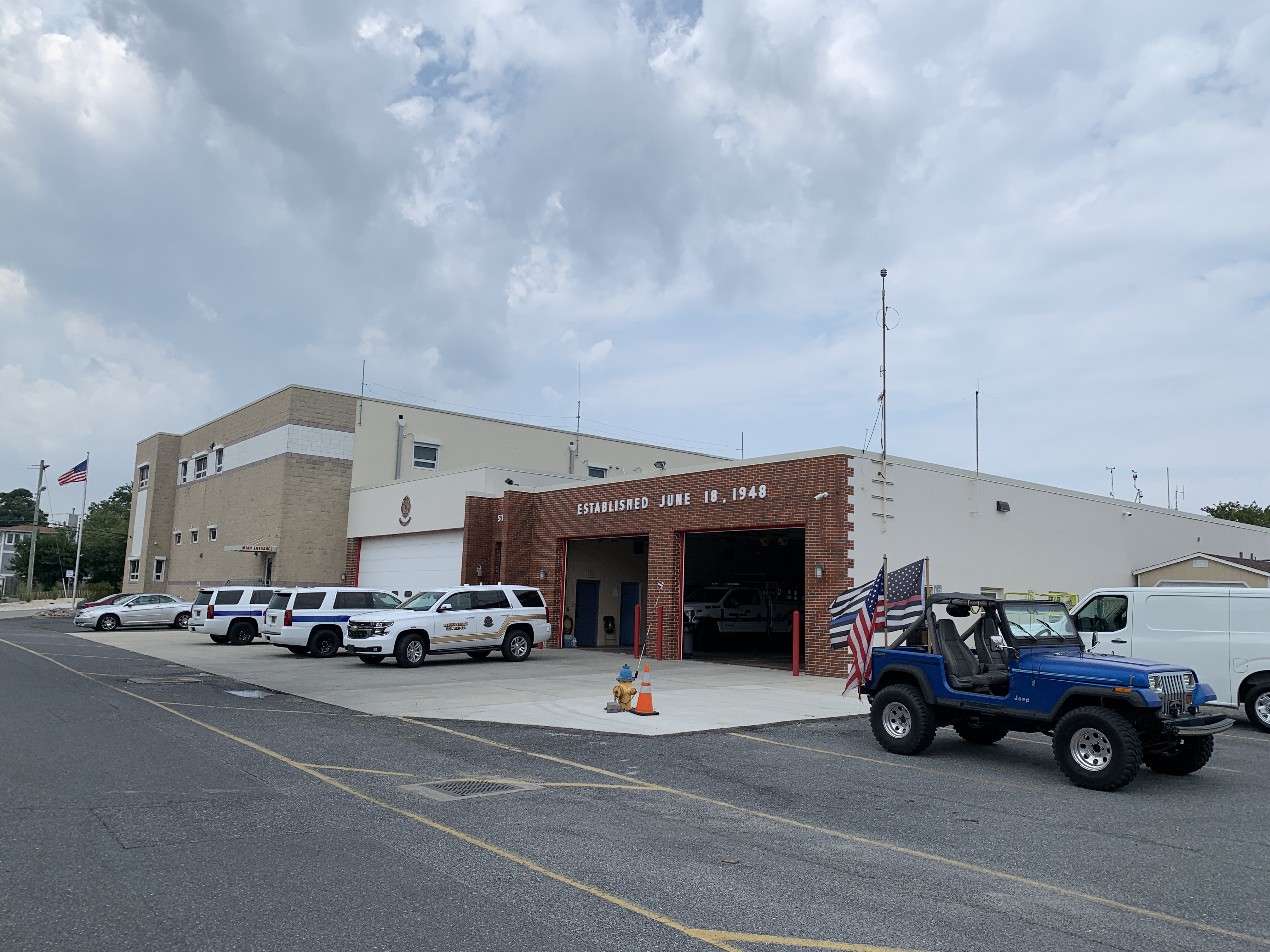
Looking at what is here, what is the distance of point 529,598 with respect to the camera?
23406 millimetres

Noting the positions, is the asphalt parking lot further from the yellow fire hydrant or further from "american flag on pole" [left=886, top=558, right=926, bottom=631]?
"american flag on pole" [left=886, top=558, right=926, bottom=631]

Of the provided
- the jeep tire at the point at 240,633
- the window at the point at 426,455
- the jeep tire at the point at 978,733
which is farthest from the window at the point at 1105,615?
the window at the point at 426,455

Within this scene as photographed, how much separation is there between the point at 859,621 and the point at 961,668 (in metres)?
3.20

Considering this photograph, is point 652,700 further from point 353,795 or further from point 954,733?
point 353,795

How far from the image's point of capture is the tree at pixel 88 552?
260 ft

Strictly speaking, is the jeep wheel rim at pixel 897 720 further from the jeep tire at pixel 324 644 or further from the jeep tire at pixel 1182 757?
the jeep tire at pixel 324 644

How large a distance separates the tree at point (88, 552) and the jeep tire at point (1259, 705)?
241 feet

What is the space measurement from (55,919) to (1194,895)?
6.47 meters

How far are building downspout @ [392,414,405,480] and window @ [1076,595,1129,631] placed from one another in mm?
30007

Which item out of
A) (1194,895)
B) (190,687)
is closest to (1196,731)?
(1194,895)

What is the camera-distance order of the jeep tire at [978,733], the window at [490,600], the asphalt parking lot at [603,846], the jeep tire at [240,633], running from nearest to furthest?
the asphalt parking lot at [603,846], the jeep tire at [978,733], the window at [490,600], the jeep tire at [240,633]

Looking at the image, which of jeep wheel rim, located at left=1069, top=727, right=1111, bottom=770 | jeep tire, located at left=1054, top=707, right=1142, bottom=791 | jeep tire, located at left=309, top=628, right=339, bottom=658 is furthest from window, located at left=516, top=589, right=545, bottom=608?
jeep wheel rim, located at left=1069, top=727, right=1111, bottom=770

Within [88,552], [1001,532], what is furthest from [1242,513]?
[88,552]

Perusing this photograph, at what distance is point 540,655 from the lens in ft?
81.4
